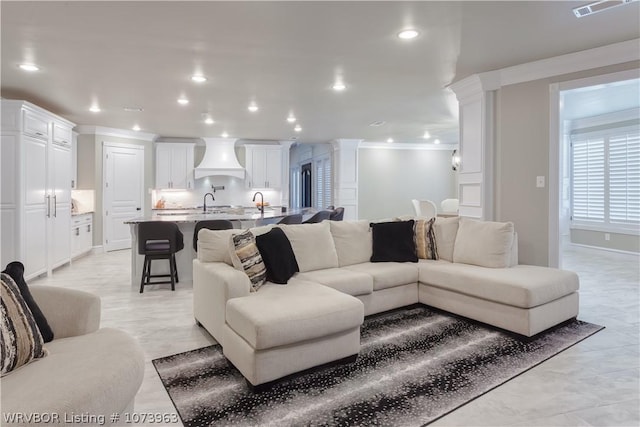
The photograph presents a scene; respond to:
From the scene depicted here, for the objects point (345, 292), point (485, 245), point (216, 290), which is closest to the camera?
point (216, 290)

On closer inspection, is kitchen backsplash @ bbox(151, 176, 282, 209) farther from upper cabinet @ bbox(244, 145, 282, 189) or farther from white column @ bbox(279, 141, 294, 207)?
upper cabinet @ bbox(244, 145, 282, 189)

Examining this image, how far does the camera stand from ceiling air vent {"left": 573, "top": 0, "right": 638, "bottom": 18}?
107 inches

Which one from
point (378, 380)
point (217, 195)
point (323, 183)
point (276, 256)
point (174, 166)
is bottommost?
point (378, 380)

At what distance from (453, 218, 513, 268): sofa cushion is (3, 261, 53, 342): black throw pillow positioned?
339 cm

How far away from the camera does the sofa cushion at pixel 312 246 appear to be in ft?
11.6

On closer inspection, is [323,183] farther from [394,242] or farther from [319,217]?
[394,242]

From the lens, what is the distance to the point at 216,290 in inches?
109

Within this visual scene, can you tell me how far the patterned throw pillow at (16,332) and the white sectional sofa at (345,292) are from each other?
102 centimetres

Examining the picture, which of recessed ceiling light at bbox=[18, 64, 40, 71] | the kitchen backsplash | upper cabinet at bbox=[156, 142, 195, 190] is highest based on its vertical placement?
recessed ceiling light at bbox=[18, 64, 40, 71]

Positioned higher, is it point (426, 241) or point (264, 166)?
point (264, 166)

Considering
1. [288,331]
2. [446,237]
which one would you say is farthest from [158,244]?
[446,237]

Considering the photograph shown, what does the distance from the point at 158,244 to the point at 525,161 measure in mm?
4463

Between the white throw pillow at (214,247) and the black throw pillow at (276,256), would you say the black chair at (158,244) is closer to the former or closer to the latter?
the white throw pillow at (214,247)

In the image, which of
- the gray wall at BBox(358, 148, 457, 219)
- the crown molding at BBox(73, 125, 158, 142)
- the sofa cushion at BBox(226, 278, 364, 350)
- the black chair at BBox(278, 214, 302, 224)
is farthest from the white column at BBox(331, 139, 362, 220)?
the sofa cushion at BBox(226, 278, 364, 350)
